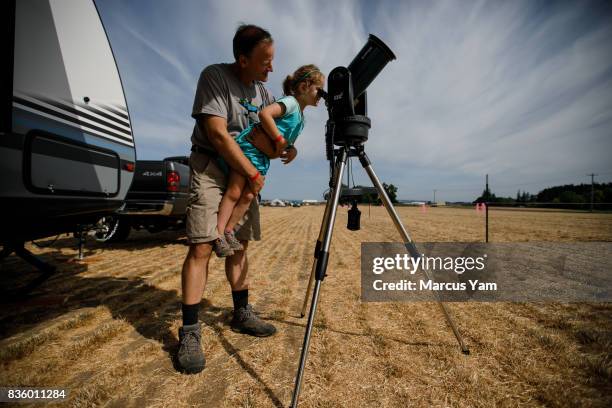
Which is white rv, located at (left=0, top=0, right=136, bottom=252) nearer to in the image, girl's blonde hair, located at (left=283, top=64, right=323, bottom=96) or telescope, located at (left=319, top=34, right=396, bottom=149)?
girl's blonde hair, located at (left=283, top=64, right=323, bottom=96)

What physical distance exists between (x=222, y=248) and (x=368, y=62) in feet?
5.68

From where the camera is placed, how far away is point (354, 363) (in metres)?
1.84

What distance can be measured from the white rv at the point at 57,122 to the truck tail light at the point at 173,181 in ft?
11.2

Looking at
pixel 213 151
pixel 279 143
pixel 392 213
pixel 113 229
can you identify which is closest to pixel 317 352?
pixel 392 213

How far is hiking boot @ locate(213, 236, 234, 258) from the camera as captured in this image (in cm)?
186

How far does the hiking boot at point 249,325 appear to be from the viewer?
7.35 ft

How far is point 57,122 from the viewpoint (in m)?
1.94

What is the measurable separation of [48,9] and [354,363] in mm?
3524

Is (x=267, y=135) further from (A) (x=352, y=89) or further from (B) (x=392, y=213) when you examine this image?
(B) (x=392, y=213)

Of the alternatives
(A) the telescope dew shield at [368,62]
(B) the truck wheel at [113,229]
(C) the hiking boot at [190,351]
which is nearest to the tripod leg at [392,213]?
(A) the telescope dew shield at [368,62]

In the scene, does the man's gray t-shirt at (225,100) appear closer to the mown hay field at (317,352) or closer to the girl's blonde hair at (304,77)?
the girl's blonde hair at (304,77)

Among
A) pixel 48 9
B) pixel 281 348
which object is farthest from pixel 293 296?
pixel 48 9

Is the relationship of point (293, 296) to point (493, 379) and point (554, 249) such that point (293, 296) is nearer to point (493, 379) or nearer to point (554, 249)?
point (493, 379)

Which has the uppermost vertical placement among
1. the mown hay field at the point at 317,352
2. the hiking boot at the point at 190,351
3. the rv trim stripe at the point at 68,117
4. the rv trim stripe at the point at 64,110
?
the rv trim stripe at the point at 64,110
